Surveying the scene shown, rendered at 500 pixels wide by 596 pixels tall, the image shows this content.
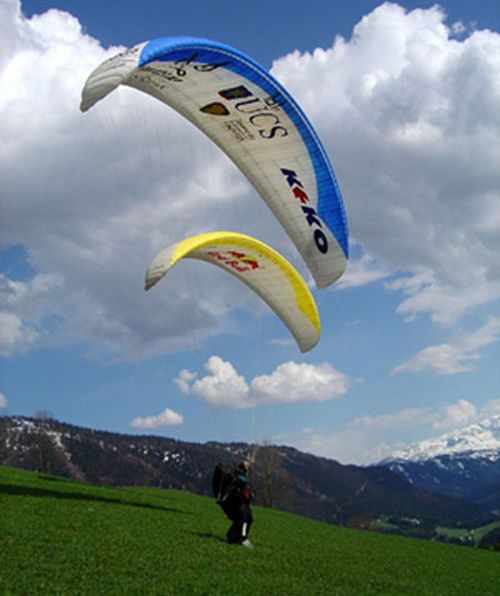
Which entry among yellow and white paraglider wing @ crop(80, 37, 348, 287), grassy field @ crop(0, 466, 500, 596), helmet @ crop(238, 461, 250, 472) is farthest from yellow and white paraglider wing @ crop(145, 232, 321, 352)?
grassy field @ crop(0, 466, 500, 596)

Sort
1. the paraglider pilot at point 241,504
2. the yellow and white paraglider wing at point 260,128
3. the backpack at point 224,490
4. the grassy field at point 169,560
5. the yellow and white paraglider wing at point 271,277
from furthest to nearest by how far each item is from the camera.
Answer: the yellow and white paraglider wing at point 271,277 < the backpack at point 224,490 < the paraglider pilot at point 241,504 < the yellow and white paraglider wing at point 260,128 < the grassy field at point 169,560

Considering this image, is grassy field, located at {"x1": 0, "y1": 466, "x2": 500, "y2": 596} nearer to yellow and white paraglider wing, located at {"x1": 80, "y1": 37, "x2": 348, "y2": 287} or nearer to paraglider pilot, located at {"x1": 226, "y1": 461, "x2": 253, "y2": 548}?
paraglider pilot, located at {"x1": 226, "y1": 461, "x2": 253, "y2": 548}

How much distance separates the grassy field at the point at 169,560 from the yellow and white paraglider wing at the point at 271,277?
6670mm

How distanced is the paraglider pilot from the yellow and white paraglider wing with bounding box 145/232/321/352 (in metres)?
6.02

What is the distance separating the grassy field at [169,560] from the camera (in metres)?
10.1

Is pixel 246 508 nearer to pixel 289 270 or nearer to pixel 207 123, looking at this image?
pixel 289 270

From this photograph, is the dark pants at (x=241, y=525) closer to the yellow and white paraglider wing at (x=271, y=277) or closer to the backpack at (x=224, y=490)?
the backpack at (x=224, y=490)

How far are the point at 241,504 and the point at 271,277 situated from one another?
287 inches

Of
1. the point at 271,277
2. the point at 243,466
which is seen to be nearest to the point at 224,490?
the point at 243,466

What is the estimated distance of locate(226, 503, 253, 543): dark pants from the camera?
1529 cm

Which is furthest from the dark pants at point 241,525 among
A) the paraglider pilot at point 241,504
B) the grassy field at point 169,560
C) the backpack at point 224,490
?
the grassy field at point 169,560

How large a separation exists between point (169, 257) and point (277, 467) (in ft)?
215

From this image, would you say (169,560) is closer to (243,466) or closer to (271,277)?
(243,466)

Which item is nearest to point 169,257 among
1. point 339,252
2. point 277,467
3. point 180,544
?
point 339,252
